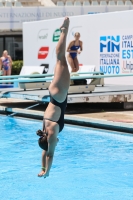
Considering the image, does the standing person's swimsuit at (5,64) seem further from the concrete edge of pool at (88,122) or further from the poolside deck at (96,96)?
the concrete edge of pool at (88,122)

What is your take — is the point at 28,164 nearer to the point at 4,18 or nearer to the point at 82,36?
the point at 82,36

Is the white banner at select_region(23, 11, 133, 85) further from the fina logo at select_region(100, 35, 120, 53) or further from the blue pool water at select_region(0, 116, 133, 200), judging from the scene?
the blue pool water at select_region(0, 116, 133, 200)

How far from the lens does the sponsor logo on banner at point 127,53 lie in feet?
50.3

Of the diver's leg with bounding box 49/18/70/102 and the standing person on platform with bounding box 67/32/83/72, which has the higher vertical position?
the diver's leg with bounding box 49/18/70/102

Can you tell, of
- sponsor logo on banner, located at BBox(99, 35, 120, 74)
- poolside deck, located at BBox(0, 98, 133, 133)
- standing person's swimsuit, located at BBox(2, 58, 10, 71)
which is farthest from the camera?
standing person's swimsuit, located at BBox(2, 58, 10, 71)

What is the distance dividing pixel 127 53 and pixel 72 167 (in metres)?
7.62

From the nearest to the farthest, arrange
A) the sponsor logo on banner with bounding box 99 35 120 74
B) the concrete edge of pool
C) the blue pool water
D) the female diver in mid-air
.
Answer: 1. the female diver in mid-air
2. the blue pool water
3. the concrete edge of pool
4. the sponsor logo on banner with bounding box 99 35 120 74

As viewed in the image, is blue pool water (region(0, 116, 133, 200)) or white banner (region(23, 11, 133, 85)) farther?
white banner (region(23, 11, 133, 85))

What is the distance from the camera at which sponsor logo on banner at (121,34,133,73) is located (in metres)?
15.3

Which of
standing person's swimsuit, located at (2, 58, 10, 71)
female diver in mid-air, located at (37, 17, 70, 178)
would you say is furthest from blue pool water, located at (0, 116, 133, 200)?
standing person's swimsuit, located at (2, 58, 10, 71)

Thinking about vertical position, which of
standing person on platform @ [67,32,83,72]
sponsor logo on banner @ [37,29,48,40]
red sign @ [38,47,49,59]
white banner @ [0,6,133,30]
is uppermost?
white banner @ [0,6,133,30]

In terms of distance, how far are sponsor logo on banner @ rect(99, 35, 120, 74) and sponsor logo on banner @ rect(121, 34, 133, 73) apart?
231 millimetres

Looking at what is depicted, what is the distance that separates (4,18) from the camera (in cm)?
2747

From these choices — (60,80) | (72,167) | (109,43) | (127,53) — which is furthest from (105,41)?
(60,80)
